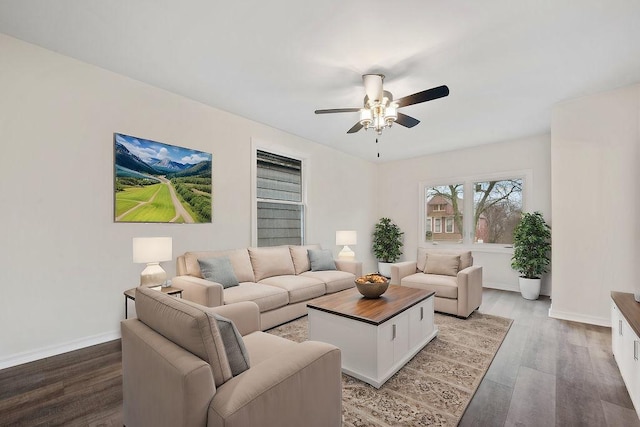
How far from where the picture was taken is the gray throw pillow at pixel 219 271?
3287 mm

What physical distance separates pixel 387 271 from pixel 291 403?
5529 millimetres

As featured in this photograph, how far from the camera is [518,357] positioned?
265 cm

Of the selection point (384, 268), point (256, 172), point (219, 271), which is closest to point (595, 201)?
point (384, 268)

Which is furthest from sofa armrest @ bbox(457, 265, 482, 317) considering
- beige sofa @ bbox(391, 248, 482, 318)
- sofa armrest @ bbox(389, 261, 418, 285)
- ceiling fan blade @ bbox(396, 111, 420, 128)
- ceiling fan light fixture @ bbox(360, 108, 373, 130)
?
ceiling fan light fixture @ bbox(360, 108, 373, 130)

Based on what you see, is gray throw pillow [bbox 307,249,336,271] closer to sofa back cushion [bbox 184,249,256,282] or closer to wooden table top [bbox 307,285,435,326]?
sofa back cushion [bbox 184,249,256,282]

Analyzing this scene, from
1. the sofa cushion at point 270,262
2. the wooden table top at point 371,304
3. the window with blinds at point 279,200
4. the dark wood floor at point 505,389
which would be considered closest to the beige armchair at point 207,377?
the dark wood floor at point 505,389

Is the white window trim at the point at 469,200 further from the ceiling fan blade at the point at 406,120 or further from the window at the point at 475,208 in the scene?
the ceiling fan blade at the point at 406,120

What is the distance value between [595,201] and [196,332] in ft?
15.0

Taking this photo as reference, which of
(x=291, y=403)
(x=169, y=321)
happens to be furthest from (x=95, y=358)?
(x=291, y=403)

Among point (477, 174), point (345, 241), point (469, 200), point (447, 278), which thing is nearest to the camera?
point (447, 278)

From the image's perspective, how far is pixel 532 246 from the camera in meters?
4.72

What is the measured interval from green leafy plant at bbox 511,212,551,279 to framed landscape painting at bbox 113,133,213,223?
4.80 m

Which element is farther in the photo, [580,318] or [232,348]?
[580,318]

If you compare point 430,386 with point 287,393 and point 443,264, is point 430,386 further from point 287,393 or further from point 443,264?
point 443,264
